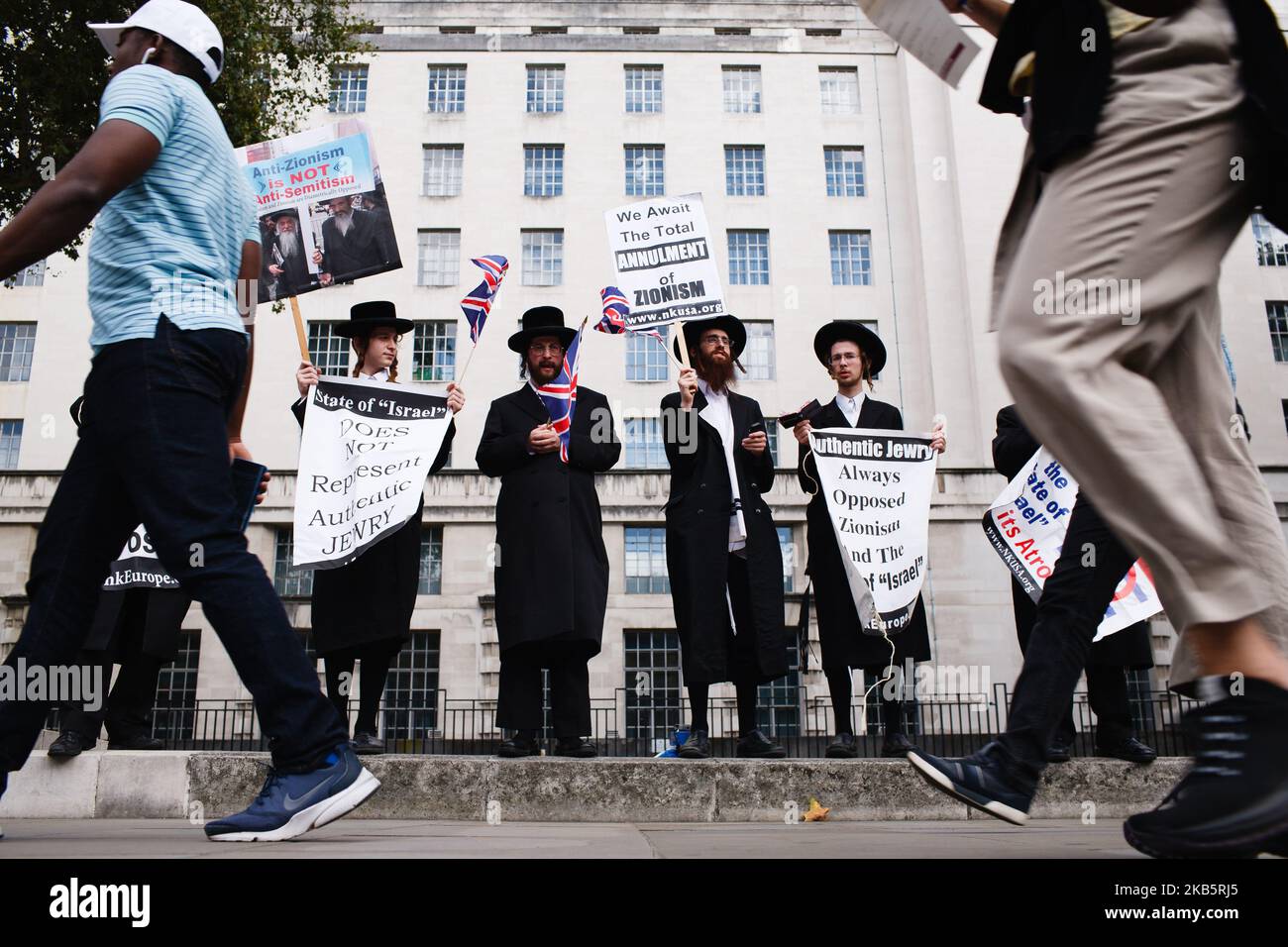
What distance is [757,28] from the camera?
35344 millimetres

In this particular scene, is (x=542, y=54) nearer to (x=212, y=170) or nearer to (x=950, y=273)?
(x=950, y=273)

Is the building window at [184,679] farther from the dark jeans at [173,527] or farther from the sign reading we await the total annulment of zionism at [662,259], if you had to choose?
the dark jeans at [173,527]

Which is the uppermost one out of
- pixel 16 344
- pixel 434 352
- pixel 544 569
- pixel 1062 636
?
pixel 16 344

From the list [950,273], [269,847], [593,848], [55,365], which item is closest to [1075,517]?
[593,848]

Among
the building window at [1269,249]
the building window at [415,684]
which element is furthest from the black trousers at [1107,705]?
the building window at [1269,249]

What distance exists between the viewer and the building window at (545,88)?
112 ft

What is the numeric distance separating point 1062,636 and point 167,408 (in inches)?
113

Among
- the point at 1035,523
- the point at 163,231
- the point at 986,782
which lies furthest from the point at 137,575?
the point at 1035,523

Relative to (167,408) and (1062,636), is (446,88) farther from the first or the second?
(1062,636)

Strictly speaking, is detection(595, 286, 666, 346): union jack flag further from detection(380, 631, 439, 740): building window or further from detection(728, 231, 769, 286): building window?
detection(728, 231, 769, 286): building window

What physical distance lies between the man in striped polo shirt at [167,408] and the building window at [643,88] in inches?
1288

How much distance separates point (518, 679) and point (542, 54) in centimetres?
3237

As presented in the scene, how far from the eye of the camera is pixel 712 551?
6.24 meters

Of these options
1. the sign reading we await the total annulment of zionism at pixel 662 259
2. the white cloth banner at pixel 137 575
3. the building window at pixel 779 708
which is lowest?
the building window at pixel 779 708
